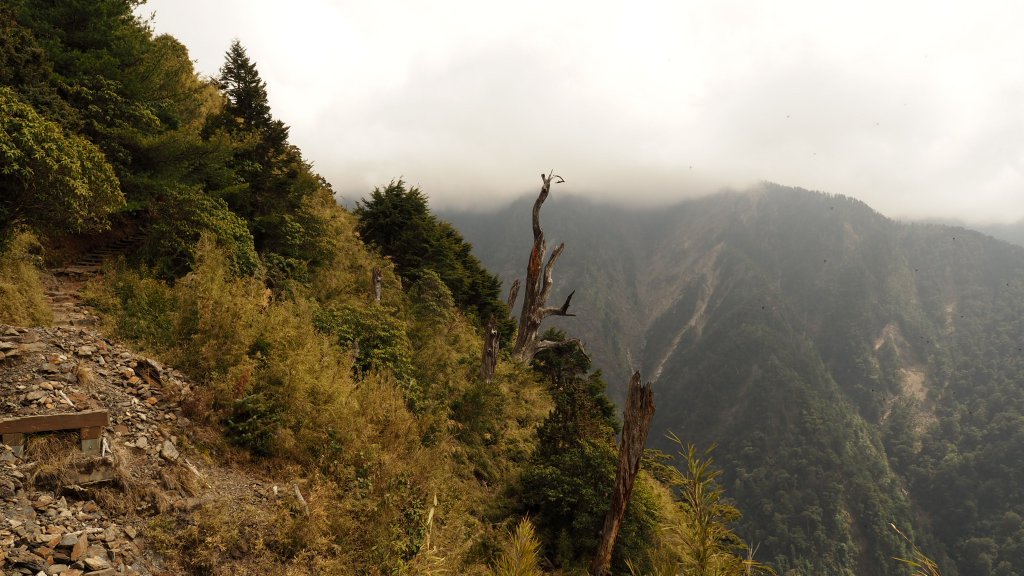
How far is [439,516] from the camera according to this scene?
8062 millimetres

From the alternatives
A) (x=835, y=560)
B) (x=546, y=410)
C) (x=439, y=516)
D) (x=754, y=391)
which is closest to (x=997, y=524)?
(x=835, y=560)

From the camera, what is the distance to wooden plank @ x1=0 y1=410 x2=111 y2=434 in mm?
4980

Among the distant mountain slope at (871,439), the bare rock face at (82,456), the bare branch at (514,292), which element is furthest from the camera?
the distant mountain slope at (871,439)

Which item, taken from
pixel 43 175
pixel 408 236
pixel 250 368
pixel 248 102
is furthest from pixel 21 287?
pixel 408 236

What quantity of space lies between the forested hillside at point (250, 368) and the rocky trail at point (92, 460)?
4cm

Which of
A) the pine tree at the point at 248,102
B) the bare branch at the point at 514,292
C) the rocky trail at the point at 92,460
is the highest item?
the pine tree at the point at 248,102

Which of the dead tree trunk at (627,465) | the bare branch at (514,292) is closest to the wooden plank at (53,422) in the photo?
the dead tree trunk at (627,465)

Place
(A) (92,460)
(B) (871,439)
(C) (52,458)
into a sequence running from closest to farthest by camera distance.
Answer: (C) (52,458)
(A) (92,460)
(B) (871,439)

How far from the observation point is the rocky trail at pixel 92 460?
434 centimetres

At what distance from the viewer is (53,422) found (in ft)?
16.9

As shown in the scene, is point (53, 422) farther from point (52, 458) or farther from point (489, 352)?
point (489, 352)

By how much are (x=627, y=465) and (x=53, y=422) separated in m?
9.43

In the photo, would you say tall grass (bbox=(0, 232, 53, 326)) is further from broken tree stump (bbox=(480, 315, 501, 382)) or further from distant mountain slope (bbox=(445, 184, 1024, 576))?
distant mountain slope (bbox=(445, 184, 1024, 576))

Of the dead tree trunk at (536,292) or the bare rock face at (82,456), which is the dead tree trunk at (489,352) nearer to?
the dead tree trunk at (536,292)
